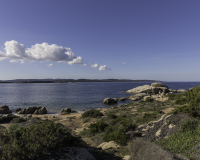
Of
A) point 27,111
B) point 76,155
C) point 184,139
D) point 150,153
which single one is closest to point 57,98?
point 27,111

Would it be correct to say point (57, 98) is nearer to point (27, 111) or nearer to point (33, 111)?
point (33, 111)

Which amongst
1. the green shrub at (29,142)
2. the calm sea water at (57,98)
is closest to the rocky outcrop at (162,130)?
the green shrub at (29,142)

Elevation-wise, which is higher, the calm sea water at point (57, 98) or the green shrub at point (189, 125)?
the green shrub at point (189, 125)

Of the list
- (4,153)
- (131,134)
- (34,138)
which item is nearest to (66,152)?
(34,138)

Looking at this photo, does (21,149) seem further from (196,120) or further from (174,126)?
(196,120)

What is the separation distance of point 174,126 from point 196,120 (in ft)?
4.60

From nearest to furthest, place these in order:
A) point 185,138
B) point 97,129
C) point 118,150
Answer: point 185,138
point 118,150
point 97,129

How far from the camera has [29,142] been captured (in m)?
→ 5.42

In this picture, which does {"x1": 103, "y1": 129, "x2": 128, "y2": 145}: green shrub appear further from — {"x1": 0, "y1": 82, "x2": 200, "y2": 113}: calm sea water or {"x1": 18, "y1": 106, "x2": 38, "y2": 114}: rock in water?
{"x1": 18, "y1": 106, "x2": 38, "y2": 114}: rock in water

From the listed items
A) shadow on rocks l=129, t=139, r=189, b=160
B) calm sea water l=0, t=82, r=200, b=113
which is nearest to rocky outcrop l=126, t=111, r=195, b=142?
shadow on rocks l=129, t=139, r=189, b=160

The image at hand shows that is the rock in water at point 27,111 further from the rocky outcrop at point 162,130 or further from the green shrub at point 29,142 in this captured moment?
the rocky outcrop at point 162,130

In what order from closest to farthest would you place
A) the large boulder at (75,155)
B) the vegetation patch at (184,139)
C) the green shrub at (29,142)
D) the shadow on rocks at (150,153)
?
the green shrub at (29,142), the shadow on rocks at (150,153), the large boulder at (75,155), the vegetation patch at (184,139)

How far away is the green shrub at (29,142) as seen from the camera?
445cm

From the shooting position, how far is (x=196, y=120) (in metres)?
8.14
